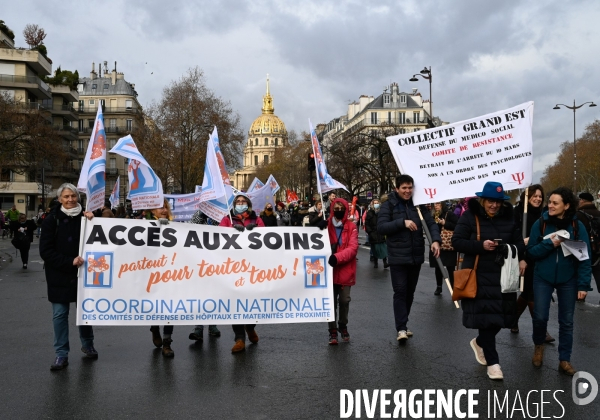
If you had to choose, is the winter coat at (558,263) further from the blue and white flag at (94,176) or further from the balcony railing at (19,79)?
the balcony railing at (19,79)

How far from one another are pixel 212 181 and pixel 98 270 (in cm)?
208

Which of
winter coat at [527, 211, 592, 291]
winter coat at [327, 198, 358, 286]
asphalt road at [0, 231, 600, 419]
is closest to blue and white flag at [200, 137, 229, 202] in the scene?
winter coat at [327, 198, 358, 286]

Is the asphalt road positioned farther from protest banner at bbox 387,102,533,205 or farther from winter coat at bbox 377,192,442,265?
protest banner at bbox 387,102,533,205

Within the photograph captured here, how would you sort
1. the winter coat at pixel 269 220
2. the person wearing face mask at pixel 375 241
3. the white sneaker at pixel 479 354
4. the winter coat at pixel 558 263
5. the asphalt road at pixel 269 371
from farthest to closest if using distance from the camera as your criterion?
the person wearing face mask at pixel 375 241
the winter coat at pixel 269 220
the white sneaker at pixel 479 354
the winter coat at pixel 558 263
the asphalt road at pixel 269 371

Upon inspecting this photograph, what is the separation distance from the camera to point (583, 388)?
579cm

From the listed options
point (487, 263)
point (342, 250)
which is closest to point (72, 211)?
point (342, 250)

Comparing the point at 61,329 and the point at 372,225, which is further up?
the point at 372,225

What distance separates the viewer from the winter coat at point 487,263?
6.10m

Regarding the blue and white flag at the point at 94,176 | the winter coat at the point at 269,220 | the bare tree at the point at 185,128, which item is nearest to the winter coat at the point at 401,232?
the blue and white flag at the point at 94,176

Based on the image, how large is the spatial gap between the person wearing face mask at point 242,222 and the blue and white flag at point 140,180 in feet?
3.70

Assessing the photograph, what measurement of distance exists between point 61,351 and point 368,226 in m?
12.7

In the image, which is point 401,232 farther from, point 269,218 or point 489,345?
point 269,218

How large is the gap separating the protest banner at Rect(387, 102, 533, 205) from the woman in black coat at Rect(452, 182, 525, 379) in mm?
1728

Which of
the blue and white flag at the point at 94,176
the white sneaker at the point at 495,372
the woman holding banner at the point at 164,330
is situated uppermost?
the blue and white flag at the point at 94,176
